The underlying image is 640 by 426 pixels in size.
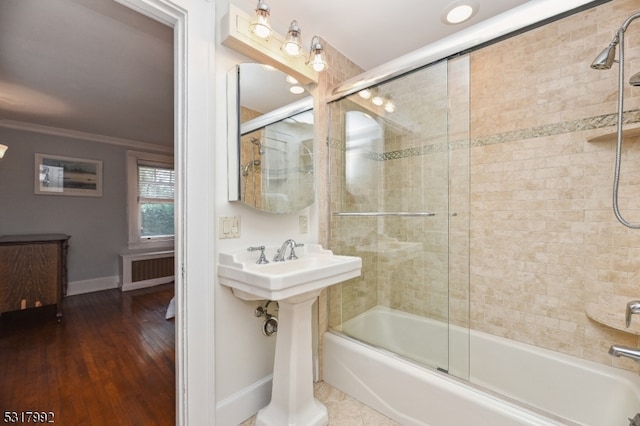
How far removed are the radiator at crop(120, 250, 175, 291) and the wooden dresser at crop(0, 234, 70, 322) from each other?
1104 millimetres

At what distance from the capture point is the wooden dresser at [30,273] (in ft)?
8.71

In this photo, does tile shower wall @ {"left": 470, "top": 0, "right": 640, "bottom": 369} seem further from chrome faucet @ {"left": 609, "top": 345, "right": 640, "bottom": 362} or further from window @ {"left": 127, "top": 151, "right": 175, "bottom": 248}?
window @ {"left": 127, "top": 151, "right": 175, "bottom": 248}

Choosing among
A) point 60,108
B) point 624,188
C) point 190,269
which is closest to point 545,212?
point 624,188

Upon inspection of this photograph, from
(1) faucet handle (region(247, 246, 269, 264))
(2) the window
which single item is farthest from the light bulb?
(2) the window

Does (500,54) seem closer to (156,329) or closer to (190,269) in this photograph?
(190,269)

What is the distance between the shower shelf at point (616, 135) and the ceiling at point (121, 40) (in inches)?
36.1

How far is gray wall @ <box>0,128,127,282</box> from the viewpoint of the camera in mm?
3383

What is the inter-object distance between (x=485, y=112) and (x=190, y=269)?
2.21 meters

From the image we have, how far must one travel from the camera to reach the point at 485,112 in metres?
2.03

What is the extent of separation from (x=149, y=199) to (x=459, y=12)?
184 inches

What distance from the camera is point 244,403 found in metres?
1.56

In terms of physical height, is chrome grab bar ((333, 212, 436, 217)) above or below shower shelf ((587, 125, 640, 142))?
below

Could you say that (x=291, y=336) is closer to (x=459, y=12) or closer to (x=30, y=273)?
(x=459, y=12)

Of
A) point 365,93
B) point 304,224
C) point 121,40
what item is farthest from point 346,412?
point 121,40
